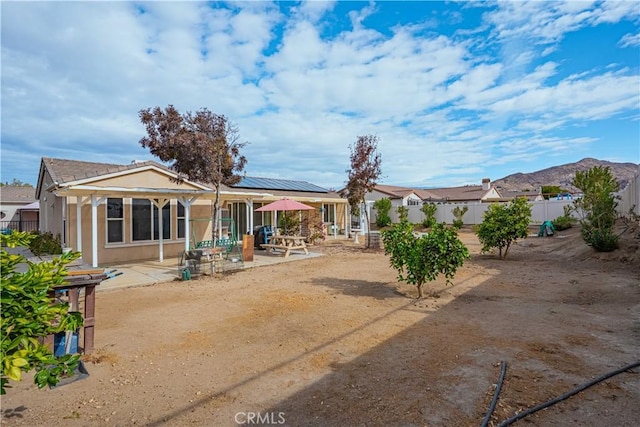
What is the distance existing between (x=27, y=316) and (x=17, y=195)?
133 feet

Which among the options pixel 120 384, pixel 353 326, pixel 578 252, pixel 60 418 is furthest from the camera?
pixel 578 252

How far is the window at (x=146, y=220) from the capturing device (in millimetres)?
12438

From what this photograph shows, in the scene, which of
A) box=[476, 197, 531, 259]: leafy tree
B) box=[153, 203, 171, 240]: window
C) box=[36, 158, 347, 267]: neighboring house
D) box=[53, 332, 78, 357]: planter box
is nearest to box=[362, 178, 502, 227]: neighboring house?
box=[476, 197, 531, 259]: leafy tree

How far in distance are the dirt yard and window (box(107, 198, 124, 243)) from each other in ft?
16.3

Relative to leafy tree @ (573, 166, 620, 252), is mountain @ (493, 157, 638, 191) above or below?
above

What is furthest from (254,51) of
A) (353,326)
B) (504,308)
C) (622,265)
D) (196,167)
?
(622,265)

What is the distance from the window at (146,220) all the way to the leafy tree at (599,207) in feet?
49.4

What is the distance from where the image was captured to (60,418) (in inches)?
121

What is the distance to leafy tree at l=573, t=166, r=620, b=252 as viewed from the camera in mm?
11656

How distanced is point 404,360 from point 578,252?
1171 cm

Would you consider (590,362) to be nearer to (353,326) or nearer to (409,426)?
(409,426)

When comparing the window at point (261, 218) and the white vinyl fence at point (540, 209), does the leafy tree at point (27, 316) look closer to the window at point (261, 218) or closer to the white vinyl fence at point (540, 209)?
the white vinyl fence at point (540, 209)

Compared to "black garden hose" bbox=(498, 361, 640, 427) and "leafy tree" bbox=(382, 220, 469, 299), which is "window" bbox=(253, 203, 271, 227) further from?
"black garden hose" bbox=(498, 361, 640, 427)

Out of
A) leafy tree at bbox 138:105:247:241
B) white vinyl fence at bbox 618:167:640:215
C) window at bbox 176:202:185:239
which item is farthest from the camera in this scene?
window at bbox 176:202:185:239
